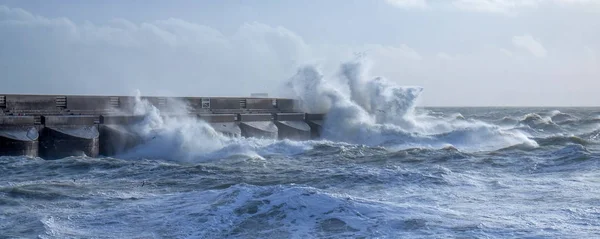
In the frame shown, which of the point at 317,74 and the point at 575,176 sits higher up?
the point at 317,74

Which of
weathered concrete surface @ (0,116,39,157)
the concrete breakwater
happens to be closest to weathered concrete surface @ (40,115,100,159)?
the concrete breakwater

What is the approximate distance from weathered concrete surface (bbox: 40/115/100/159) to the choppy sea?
1.08 metres

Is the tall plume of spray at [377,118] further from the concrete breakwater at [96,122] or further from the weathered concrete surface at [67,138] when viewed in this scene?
the weathered concrete surface at [67,138]

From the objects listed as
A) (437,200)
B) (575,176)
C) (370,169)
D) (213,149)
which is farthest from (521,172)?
(213,149)

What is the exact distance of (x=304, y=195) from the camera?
8.01 metres

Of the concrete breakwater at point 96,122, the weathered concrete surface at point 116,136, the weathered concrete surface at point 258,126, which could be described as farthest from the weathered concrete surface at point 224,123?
the weathered concrete surface at point 116,136

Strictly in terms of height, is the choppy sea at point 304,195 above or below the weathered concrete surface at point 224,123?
below

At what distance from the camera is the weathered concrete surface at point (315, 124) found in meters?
23.3

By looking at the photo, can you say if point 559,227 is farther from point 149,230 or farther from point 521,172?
point 521,172

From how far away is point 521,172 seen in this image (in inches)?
474

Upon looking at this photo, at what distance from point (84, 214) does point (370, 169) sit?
5329mm

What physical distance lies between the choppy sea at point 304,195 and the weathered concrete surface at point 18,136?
784 mm

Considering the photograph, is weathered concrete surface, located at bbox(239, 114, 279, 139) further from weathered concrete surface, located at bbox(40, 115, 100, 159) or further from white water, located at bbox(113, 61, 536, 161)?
weathered concrete surface, located at bbox(40, 115, 100, 159)

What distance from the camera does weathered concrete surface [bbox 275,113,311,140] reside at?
21688 millimetres
